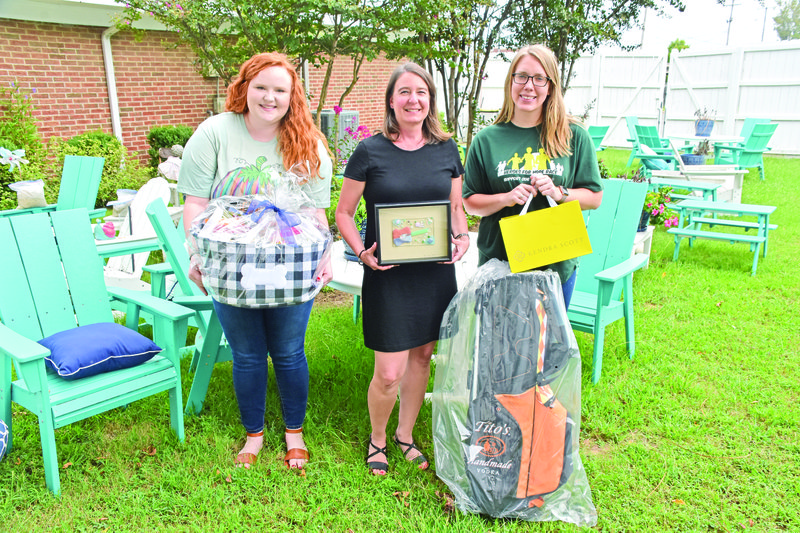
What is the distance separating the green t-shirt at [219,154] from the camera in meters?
2.23

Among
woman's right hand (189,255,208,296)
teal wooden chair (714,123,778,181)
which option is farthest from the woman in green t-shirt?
teal wooden chair (714,123,778,181)

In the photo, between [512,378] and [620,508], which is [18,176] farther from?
[620,508]

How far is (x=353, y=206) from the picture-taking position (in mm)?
2270

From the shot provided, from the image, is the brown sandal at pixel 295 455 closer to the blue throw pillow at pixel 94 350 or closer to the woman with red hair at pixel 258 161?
the woman with red hair at pixel 258 161

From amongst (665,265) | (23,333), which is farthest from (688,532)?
(665,265)

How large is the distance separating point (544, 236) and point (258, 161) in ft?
3.81

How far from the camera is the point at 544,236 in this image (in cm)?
210

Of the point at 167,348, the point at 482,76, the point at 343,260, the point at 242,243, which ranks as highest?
the point at 482,76

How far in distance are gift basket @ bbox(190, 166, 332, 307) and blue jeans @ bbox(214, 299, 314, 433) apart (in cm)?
23

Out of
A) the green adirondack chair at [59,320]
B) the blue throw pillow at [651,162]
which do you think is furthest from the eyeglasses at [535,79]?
the blue throw pillow at [651,162]

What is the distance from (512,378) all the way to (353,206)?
931 mm

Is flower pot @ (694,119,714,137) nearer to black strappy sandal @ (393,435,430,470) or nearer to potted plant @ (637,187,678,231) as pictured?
potted plant @ (637,187,678,231)

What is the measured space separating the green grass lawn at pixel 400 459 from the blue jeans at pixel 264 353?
26 cm

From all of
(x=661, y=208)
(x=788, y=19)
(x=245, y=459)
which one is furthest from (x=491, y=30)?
(x=788, y=19)
